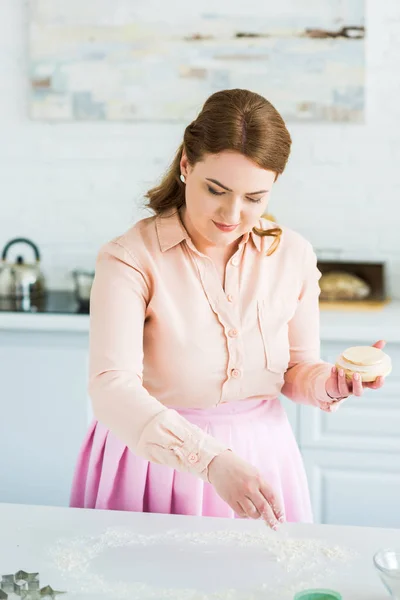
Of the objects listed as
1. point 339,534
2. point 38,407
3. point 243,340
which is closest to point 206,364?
point 243,340

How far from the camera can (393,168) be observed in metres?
3.40

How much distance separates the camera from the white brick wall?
338cm

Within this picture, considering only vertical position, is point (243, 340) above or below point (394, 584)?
above

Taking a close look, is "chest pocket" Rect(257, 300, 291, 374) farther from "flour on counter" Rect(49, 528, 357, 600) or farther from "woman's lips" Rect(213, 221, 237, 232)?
"flour on counter" Rect(49, 528, 357, 600)

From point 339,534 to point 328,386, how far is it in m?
0.29

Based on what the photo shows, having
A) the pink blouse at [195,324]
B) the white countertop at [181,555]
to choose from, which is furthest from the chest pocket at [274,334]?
the white countertop at [181,555]

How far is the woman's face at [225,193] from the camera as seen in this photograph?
59.6 inches

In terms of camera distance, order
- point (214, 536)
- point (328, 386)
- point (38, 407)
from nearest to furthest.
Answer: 1. point (214, 536)
2. point (328, 386)
3. point (38, 407)

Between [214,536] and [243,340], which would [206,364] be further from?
[214,536]

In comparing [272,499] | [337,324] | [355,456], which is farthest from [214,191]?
[355,456]

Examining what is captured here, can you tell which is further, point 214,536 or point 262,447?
point 262,447

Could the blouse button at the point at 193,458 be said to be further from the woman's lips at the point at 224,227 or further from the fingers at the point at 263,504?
the woman's lips at the point at 224,227

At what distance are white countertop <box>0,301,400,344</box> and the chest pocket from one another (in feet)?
3.54

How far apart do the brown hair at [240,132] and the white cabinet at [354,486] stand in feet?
5.23
